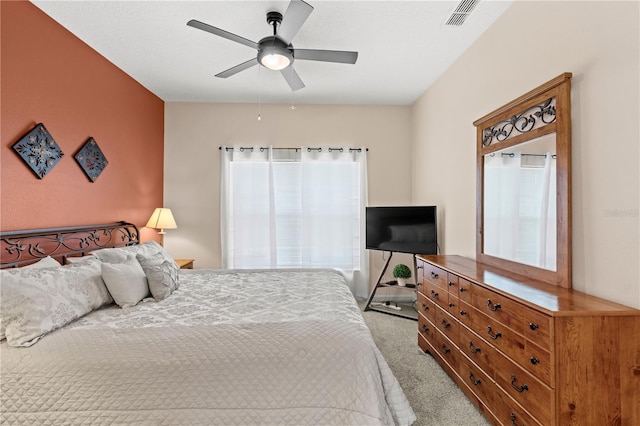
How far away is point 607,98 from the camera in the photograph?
5.45 ft

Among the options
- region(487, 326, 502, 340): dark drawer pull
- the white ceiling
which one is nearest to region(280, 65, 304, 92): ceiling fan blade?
the white ceiling

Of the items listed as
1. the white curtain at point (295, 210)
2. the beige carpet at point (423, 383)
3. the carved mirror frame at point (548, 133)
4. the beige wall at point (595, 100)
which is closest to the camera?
the beige wall at point (595, 100)

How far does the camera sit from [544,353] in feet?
4.94

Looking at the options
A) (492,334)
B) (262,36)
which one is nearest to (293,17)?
(262,36)

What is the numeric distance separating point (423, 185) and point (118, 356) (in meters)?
3.80

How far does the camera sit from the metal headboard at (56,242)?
2207 mm

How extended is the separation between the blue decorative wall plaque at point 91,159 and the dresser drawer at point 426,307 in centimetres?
336

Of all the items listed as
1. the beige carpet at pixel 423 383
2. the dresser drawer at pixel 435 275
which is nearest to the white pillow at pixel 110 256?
the beige carpet at pixel 423 383

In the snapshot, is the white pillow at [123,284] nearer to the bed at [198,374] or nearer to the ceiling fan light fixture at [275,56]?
the bed at [198,374]

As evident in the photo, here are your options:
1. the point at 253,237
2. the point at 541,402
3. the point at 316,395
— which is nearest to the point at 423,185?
the point at 253,237

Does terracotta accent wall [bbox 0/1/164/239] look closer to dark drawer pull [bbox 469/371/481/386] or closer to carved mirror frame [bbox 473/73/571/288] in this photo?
dark drawer pull [bbox 469/371/481/386]

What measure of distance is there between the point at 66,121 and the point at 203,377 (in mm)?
2560

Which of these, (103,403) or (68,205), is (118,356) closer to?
(103,403)

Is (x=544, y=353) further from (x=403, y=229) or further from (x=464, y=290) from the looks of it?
(x=403, y=229)
